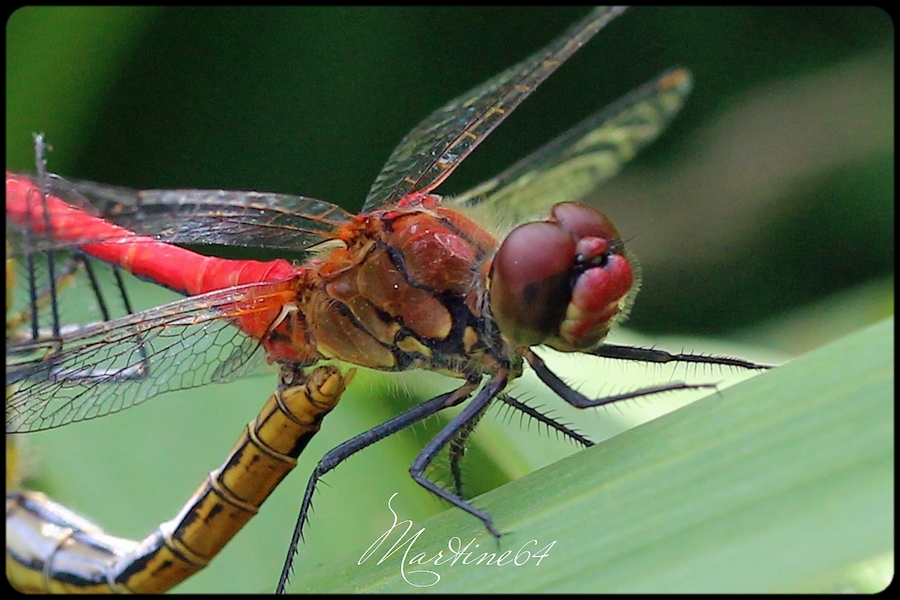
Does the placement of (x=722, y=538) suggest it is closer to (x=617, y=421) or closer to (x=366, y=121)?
(x=617, y=421)

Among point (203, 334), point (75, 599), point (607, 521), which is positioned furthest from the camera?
point (75, 599)

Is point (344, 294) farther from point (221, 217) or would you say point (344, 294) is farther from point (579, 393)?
point (579, 393)

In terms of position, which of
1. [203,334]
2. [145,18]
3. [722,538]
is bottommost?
[722,538]

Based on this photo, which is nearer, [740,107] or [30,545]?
[30,545]

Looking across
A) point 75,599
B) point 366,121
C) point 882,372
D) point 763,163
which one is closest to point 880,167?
point 763,163

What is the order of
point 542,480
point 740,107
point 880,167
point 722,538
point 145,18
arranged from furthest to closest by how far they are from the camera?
point 740,107, point 880,167, point 145,18, point 542,480, point 722,538
